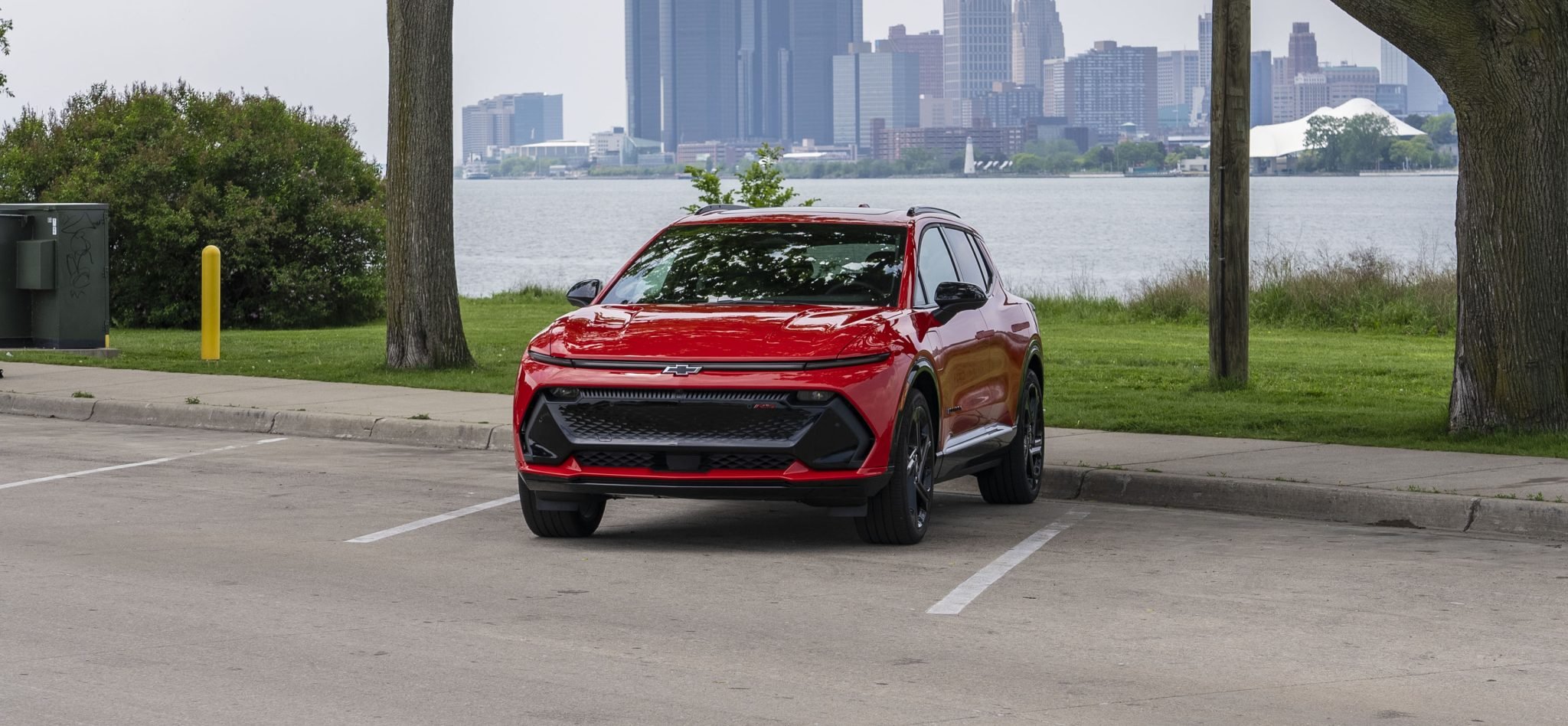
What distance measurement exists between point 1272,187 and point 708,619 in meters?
183

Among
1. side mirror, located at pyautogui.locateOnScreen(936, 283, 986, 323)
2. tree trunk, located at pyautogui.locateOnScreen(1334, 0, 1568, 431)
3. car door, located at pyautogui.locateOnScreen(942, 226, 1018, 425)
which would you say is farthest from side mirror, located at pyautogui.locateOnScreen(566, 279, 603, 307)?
tree trunk, located at pyautogui.locateOnScreen(1334, 0, 1568, 431)

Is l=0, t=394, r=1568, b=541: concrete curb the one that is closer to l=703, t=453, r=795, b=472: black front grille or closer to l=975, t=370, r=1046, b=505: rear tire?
l=975, t=370, r=1046, b=505: rear tire

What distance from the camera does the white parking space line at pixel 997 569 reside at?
25.7 ft

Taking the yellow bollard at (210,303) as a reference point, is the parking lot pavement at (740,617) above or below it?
below

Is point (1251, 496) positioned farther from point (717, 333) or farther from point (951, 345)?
point (717, 333)

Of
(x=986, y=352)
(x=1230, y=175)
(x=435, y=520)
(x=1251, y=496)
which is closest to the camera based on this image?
(x=435, y=520)

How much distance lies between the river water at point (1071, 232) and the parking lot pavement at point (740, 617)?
12.4m

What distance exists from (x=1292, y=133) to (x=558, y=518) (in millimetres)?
170211

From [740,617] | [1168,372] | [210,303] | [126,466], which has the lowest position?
[740,617]

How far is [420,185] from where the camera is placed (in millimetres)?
17484

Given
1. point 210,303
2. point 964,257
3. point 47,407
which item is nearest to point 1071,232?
point 210,303

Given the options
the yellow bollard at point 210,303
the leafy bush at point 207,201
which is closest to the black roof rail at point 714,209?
the yellow bollard at point 210,303

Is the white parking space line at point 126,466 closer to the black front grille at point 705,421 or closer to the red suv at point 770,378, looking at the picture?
the red suv at point 770,378

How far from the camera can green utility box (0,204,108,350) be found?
19.5 metres
